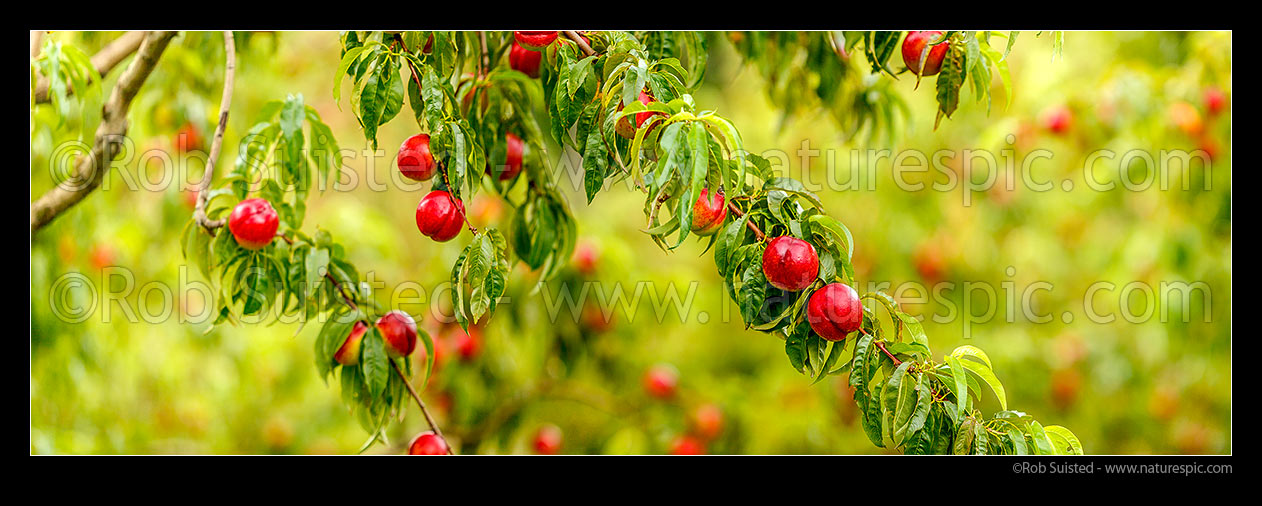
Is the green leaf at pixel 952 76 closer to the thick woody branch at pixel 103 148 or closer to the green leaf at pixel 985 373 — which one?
the green leaf at pixel 985 373

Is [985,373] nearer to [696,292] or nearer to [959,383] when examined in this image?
[959,383]

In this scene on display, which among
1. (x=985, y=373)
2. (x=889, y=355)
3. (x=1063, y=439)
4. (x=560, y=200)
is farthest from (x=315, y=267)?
(x=1063, y=439)

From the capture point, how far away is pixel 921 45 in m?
1.28

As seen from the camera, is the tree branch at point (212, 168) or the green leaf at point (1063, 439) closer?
the green leaf at point (1063, 439)

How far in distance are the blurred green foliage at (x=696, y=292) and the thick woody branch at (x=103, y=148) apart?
268 millimetres

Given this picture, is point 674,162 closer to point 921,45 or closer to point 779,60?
point 921,45

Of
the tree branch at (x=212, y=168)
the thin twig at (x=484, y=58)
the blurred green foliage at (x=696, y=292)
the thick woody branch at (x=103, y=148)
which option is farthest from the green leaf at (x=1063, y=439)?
the thick woody branch at (x=103, y=148)

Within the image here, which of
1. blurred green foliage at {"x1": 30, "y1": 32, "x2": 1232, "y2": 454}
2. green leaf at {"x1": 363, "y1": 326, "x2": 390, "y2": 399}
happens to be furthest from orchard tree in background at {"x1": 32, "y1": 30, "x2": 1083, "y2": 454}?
blurred green foliage at {"x1": 30, "y1": 32, "x2": 1232, "y2": 454}

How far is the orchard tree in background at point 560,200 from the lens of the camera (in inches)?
39.4

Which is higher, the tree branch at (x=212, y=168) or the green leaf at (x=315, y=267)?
the tree branch at (x=212, y=168)

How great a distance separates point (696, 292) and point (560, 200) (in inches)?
56.0

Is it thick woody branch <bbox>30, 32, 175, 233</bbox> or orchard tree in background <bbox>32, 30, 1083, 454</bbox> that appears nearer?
orchard tree in background <bbox>32, 30, 1083, 454</bbox>

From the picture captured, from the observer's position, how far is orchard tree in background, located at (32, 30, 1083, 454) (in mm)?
1002

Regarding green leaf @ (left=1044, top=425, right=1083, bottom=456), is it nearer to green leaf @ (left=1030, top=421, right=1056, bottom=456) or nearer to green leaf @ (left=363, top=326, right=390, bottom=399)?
green leaf @ (left=1030, top=421, right=1056, bottom=456)
